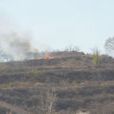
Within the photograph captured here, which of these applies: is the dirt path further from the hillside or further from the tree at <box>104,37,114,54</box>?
the tree at <box>104,37,114,54</box>

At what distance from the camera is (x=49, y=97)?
4488cm

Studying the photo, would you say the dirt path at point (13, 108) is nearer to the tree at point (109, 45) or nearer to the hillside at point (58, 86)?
the hillside at point (58, 86)

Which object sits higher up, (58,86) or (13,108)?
(58,86)

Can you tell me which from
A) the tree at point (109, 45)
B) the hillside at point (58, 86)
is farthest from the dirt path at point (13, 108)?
the tree at point (109, 45)

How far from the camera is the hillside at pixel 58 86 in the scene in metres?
46.3

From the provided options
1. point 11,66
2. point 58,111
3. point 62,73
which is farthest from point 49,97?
point 11,66

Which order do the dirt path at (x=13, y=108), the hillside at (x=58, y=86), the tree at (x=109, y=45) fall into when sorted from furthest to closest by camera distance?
the tree at (x=109, y=45)
the hillside at (x=58, y=86)
the dirt path at (x=13, y=108)

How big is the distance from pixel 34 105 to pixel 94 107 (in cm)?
432

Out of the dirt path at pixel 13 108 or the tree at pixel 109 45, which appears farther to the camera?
the tree at pixel 109 45

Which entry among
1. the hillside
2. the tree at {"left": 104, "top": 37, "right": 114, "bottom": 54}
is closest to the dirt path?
the hillside

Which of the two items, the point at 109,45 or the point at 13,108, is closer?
the point at 13,108

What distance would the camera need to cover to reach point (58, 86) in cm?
5209

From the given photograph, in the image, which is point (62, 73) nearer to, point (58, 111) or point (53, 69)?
point (53, 69)

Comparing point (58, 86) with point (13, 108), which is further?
point (58, 86)
